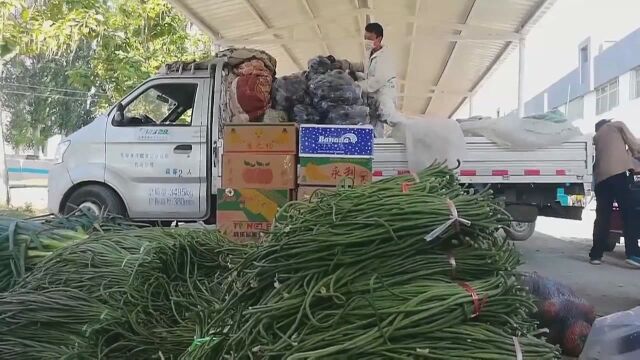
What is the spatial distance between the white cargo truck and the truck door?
1 cm

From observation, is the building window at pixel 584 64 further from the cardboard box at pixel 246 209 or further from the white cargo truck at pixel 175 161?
the cardboard box at pixel 246 209

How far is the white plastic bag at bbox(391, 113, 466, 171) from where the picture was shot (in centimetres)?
682

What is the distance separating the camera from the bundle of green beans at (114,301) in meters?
3.05

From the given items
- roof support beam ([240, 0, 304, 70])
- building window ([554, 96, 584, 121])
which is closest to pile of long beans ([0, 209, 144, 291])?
roof support beam ([240, 0, 304, 70])

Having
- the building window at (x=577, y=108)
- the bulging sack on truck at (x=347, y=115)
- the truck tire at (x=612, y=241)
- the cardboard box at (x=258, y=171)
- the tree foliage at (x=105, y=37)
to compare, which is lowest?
the truck tire at (x=612, y=241)

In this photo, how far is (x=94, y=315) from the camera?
3139 mm

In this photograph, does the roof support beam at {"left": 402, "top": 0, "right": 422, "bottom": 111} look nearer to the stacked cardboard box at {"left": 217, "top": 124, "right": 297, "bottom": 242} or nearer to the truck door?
the truck door

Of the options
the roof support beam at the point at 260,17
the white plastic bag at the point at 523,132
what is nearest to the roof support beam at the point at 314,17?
the roof support beam at the point at 260,17

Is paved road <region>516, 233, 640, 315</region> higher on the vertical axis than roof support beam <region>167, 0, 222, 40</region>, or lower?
lower

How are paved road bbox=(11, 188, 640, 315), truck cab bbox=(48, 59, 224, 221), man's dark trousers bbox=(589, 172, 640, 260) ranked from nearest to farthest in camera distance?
paved road bbox=(11, 188, 640, 315), truck cab bbox=(48, 59, 224, 221), man's dark trousers bbox=(589, 172, 640, 260)

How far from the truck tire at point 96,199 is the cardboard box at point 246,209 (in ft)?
11.3

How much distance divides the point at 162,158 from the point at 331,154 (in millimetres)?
3551

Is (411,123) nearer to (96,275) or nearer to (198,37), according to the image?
(96,275)

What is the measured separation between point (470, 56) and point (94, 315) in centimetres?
1442
